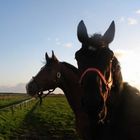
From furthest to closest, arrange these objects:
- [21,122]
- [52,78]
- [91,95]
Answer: [21,122] < [52,78] < [91,95]

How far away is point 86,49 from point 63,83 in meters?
5.47

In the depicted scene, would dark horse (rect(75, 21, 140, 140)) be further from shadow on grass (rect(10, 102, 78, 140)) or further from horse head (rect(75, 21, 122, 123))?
shadow on grass (rect(10, 102, 78, 140))

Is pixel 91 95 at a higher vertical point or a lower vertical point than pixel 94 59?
lower

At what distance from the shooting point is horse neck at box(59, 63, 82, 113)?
31.7 ft

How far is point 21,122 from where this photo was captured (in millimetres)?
21422

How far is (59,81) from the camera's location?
436 inches

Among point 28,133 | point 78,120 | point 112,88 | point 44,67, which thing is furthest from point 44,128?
point 112,88

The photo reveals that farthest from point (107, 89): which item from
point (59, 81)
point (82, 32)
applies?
point (59, 81)

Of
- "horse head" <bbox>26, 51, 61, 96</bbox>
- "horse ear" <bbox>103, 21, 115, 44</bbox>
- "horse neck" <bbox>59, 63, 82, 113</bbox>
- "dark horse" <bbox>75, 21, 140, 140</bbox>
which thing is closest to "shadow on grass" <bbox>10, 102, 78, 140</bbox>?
"horse head" <bbox>26, 51, 61, 96</bbox>

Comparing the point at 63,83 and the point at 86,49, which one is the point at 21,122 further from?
the point at 86,49

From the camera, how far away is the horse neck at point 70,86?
9.66 metres

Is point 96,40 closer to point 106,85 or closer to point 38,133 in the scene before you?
point 106,85

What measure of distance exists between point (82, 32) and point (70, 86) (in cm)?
491

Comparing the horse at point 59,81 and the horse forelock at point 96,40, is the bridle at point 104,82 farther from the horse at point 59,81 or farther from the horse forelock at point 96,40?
the horse at point 59,81
